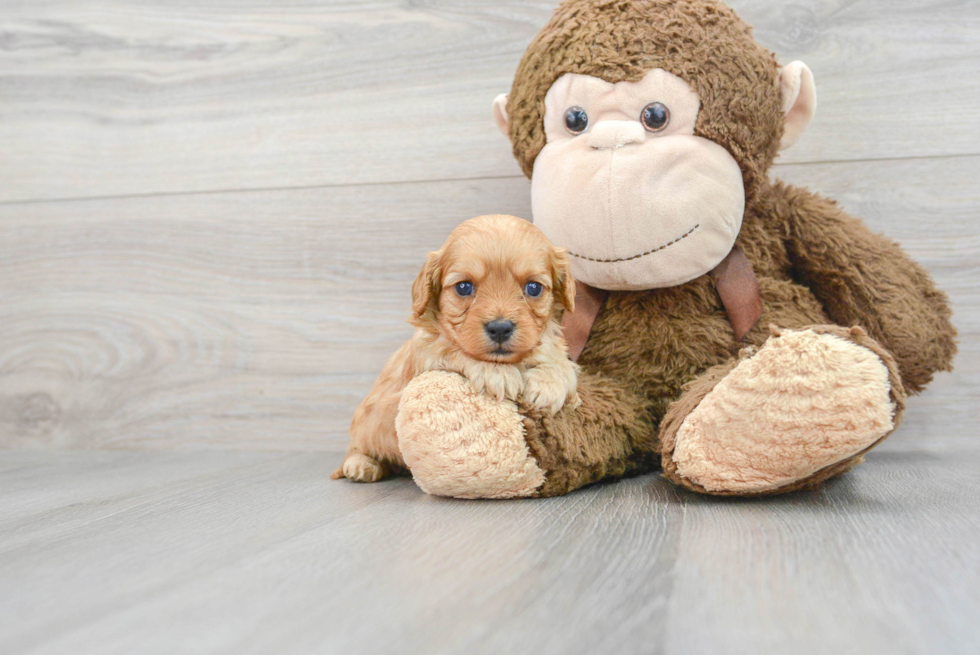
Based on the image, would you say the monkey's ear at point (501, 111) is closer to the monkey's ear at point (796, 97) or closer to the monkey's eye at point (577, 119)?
the monkey's eye at point (577, 119)

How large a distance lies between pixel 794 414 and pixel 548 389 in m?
0.28

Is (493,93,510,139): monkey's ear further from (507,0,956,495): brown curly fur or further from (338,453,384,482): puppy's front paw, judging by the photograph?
(338,453,384,482): puppy's front paw

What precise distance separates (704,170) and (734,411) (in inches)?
13.1

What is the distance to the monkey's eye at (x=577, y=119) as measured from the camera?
1.01 meters

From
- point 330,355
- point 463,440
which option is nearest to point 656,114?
point 463,440

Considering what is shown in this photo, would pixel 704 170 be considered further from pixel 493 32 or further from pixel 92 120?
pixel 92 120

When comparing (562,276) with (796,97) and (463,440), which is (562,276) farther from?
(796,97)

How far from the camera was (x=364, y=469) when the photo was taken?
3.56 feet

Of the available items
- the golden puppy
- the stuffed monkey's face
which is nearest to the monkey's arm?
the stuffed monkey's face

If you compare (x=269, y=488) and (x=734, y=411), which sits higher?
(x=734, y=411)

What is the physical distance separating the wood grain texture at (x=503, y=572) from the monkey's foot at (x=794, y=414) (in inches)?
1.7

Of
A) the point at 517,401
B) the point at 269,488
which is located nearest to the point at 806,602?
the point at 517,401

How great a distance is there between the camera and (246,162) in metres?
1.46

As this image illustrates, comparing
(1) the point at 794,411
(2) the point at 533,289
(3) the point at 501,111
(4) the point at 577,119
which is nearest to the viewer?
(1) the point at 794,411
